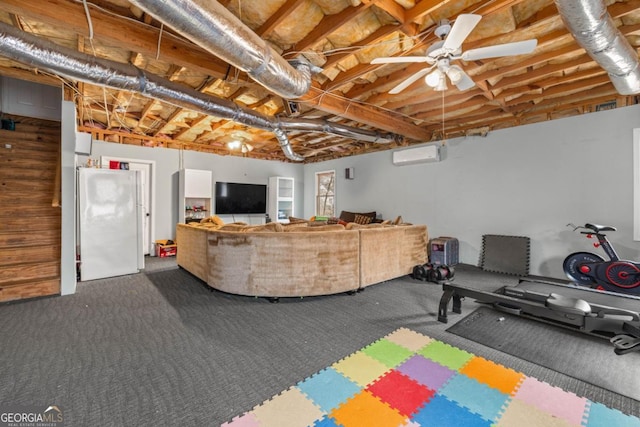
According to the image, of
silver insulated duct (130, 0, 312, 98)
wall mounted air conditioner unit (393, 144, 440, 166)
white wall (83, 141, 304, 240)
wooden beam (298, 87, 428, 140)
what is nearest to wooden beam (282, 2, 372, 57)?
silver insulated duct (130, 0, 312, 98)

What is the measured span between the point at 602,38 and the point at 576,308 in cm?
215

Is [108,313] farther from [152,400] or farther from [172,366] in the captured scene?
[152,400]

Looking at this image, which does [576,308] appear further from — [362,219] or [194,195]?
[194,195]

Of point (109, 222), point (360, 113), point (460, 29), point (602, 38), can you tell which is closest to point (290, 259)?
point (360, 113)

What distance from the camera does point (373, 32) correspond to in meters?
2.63

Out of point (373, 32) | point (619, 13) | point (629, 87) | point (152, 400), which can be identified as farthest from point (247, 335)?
point (629, 87)

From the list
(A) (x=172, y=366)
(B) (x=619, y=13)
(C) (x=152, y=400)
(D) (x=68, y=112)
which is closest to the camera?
(C) (x=152, y=400)

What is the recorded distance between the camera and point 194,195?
21.3 ft

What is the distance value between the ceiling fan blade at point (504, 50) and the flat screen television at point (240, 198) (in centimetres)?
623

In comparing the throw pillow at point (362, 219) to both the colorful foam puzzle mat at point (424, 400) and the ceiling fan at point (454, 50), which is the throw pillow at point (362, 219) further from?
the colorful foam puzzle mat at point (424, 400)

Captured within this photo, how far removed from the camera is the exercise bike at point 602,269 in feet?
11.4

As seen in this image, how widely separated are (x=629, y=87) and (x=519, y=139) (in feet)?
6.29

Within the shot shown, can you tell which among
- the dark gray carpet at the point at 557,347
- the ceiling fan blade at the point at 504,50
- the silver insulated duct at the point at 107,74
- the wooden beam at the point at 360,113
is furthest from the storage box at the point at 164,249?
the ceiling fan blade at the point at 504,50

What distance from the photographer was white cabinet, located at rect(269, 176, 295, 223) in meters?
8.03
